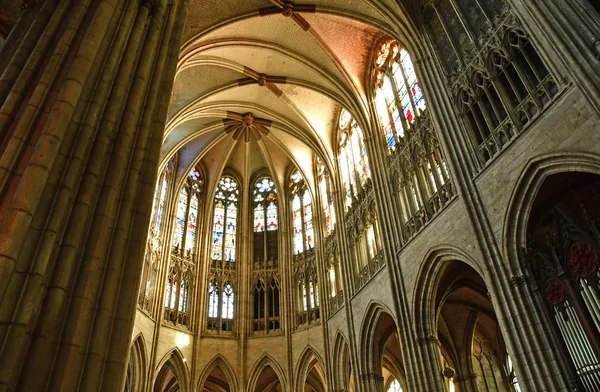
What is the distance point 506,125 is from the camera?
8.72 metres

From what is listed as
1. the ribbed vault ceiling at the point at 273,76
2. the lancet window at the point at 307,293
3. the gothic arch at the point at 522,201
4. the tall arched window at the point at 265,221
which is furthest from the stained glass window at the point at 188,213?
the gothic arch at the point at 522,201

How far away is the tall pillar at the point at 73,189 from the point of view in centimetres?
373

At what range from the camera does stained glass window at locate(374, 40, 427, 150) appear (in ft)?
42.0

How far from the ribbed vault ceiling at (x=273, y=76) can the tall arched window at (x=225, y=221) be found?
1.07m

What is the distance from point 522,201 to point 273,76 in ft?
40.1

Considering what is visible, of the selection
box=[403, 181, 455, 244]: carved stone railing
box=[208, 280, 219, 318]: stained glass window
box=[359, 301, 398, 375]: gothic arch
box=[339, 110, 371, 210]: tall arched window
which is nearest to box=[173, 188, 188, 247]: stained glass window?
box=[208, 280, 219, 318]: stained glass window

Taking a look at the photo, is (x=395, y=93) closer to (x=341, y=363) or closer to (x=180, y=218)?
(x=341, y=363)

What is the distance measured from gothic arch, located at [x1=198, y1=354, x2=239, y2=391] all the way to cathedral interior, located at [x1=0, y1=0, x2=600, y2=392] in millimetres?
120

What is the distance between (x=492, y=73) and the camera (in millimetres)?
9289

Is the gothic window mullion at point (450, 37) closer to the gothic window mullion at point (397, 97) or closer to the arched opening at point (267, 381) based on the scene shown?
the gothic window mullion at point (397, 97)

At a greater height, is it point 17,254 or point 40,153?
point 40,153

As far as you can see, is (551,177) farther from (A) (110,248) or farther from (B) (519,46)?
(A) (110,248)

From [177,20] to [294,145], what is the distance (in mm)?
12800

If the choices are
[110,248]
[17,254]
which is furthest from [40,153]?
[110,248]
